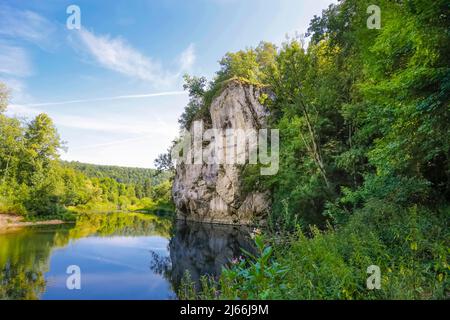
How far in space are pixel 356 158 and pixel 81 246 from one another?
659 inches

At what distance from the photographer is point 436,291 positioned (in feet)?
10.5

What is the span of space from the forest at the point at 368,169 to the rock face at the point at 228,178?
11.3 meters

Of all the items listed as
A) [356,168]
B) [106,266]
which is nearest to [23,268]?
[106,266]

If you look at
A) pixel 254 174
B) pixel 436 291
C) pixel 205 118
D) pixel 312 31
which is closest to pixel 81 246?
pixel 254 174

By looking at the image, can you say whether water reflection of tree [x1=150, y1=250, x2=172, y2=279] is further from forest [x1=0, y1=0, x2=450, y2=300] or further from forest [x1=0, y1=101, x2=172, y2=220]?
forest [x1=0, y1=101, x2=172, y2=220]

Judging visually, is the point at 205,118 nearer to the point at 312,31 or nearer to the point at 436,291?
the point at 312,31

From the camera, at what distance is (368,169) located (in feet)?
44.3

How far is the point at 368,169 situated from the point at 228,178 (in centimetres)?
1827

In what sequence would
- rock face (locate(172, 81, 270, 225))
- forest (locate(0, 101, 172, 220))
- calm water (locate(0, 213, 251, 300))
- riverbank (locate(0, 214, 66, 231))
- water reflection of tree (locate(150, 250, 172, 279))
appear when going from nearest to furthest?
calm water (locate(0, 213, 251, 300)), water reflection of tree (locate(150, 250, 172, 279)), riverbank (locate(0, 214, 66, 231)), rock face (locate(172, 81, 270, 225)), forest (locate(0, 101, 172, 220))

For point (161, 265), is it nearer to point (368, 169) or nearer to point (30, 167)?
point (368, 169)

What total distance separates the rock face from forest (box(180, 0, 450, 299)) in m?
11.3

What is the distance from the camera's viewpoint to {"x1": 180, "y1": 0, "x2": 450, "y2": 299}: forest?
368 cm

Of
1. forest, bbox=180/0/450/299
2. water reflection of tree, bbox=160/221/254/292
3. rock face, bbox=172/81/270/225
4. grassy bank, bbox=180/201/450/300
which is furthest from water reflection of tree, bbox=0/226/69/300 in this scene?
rock face, bbox=172/81/270/225

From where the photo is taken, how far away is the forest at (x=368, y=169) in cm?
368
